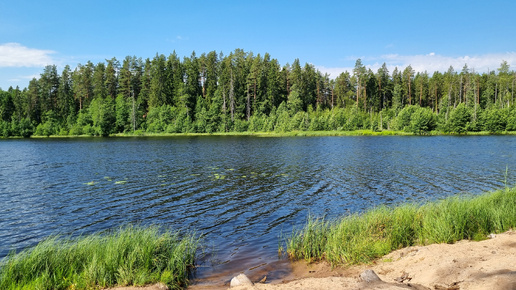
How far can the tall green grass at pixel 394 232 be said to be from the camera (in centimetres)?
1004

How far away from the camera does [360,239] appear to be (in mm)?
10438

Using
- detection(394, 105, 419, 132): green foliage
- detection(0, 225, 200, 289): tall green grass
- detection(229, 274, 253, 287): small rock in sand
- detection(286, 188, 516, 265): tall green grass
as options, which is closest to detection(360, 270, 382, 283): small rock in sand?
detection(286, 188, 516, 265): tall green grass

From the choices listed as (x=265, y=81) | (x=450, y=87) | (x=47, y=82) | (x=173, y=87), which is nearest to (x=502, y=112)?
(x=450, y=87)

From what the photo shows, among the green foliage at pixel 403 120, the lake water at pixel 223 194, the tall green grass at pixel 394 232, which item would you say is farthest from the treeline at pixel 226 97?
the tall green grass at pixel 394 232

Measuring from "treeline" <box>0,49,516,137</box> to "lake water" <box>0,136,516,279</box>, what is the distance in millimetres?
78026

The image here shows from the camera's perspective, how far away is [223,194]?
22359 mm

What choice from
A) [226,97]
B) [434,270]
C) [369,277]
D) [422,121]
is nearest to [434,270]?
[434,270]

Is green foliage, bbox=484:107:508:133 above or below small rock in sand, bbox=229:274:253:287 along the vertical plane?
above

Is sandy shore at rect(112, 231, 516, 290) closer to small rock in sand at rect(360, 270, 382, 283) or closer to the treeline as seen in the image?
small rock in sand at rect(360, 270, 382, 283)

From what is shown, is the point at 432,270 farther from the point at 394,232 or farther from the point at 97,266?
the point at 97,266

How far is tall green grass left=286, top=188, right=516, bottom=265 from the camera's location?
10.0 metres

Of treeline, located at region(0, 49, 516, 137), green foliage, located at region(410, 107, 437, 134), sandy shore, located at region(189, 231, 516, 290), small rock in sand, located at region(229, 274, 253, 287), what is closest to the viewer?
sandy shore, located at region(189, 231, 516, 290)

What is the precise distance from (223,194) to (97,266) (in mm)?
14263

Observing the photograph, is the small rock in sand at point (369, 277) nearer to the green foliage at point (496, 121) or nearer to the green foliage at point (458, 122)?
the green foliage at point (458, 122)
